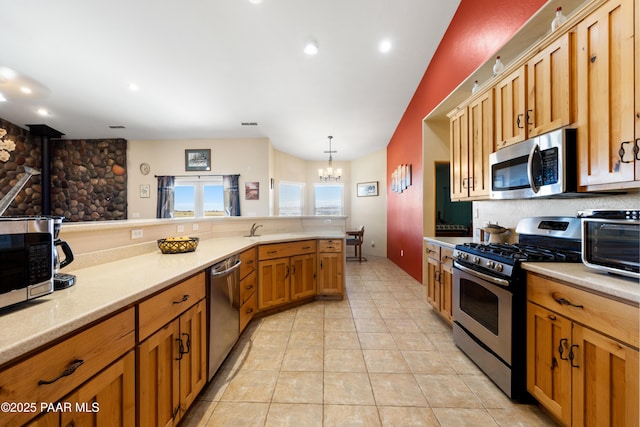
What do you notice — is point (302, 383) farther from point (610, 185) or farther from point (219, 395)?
point (610, 185)

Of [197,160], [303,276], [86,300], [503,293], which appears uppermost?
[197,160]

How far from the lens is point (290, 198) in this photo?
6.92 meters

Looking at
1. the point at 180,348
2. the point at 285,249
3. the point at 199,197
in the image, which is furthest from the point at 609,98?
the point at 199,197

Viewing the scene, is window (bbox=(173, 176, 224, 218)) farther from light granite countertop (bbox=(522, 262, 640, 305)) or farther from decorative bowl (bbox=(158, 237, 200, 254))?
light granite countertop (bbox=(522, 262, 640, 305))

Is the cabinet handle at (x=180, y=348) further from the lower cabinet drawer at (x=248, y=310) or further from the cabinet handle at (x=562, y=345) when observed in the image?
the cabinet handle at (x=562, y=345)

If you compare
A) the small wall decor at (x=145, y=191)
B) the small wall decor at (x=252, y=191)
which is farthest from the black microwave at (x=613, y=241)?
the small wall decor at (x=145, y=191)

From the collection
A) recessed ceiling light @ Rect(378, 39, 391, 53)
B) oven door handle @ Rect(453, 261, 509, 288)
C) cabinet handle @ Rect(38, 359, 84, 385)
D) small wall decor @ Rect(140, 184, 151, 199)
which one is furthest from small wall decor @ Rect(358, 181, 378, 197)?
cabinet handle @ Rect(38, 359, 84, 385)

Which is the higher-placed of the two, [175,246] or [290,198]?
[290,198]

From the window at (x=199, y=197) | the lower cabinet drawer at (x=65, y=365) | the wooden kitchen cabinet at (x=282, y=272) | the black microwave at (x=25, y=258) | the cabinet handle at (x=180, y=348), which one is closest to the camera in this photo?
the lower cabinet drawer at (x=65, y=365)

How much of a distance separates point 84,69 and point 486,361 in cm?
577

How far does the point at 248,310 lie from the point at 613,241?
2.57 meters

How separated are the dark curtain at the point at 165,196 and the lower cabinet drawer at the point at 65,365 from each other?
540cm

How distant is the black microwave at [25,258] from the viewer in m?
0.74

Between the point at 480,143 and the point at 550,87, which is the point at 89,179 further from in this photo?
the point at 550,87
